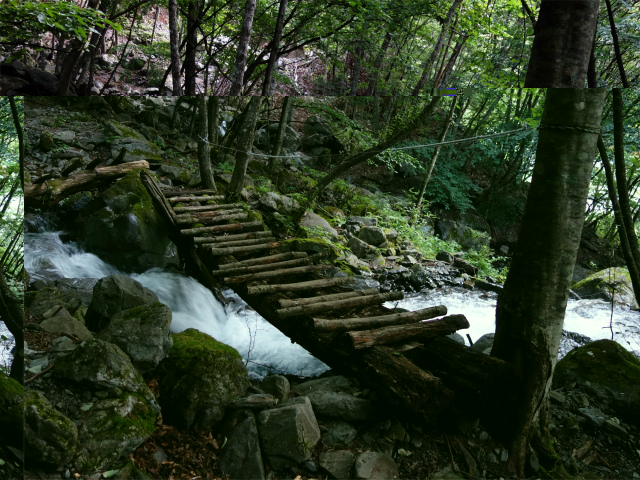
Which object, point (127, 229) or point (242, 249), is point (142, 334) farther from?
point (242, 249)

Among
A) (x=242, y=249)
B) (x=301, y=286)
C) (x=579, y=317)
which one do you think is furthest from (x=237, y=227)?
(x=579, y=317)

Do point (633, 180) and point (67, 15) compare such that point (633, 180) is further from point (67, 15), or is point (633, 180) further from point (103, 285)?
point (67, 15)

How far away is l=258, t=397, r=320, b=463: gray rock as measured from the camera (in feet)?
6.02

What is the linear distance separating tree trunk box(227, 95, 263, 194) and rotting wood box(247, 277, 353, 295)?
2.06 ft

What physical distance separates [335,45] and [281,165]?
194 inches

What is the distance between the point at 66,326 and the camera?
2.01 metres

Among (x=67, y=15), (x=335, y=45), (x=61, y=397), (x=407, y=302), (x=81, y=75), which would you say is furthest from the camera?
(x=335, y=45)

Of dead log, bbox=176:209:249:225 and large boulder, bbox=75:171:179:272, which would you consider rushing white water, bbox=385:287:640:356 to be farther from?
large boulder, bbox=75:171:179:272

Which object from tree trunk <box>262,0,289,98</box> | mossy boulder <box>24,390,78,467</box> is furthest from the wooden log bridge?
tree trunk <box>262,0,289,98</box>

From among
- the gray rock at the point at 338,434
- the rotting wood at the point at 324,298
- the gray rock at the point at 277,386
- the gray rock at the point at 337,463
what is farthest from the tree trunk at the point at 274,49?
the gray rock at the point at 337,463

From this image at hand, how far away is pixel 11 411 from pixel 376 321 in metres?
1.79

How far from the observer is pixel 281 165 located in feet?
8.01

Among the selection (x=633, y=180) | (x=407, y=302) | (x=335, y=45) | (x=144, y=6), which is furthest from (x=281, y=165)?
(x=144, y=6)

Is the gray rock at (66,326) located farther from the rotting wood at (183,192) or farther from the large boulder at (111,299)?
the rotting wood at (183,192)
